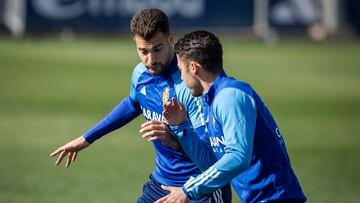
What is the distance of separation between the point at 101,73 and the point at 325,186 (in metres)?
16.1

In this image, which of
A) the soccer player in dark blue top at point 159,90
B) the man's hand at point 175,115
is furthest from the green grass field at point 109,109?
the man's hand at point 175,115

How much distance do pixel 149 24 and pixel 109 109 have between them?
1228cm

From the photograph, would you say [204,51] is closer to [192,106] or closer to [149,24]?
[192,106]

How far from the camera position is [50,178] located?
11.9 m

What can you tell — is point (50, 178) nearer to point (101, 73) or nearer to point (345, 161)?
point (345, 161)

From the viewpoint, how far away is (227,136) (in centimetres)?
573

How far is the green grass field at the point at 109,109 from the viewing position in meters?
11.7

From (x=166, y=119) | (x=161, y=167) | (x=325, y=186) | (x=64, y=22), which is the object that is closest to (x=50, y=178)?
(x=325, y=186)

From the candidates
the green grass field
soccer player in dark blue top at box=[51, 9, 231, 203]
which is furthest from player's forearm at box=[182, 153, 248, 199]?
the green grass field

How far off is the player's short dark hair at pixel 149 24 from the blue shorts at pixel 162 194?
137cm

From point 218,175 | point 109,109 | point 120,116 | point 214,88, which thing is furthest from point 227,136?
point 109,109

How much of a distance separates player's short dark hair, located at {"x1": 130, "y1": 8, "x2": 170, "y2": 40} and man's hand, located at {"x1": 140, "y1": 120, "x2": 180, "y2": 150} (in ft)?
3.66

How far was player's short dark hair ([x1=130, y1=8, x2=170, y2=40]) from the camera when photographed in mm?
7062

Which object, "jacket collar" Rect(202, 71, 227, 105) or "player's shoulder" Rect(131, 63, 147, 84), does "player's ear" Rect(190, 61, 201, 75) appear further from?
"player's shoulder" Rect(131, 63, 147, 84)
